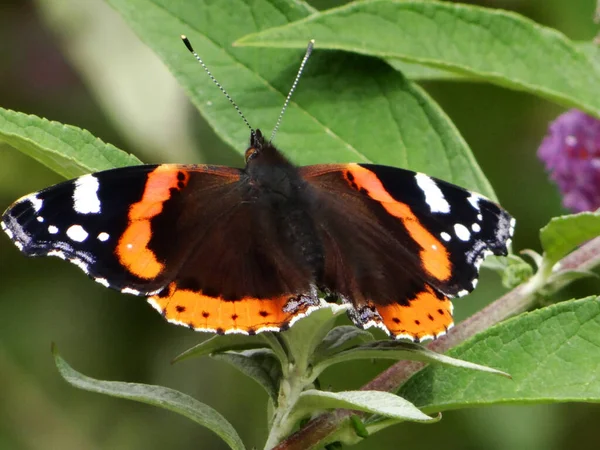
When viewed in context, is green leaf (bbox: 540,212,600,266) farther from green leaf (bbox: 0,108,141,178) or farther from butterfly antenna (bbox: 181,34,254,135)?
green leaf (bbox: 0,108,141,178)

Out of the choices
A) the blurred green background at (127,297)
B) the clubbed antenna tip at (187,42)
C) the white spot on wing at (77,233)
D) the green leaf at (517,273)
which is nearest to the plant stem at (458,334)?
the green leaf at (517,273)

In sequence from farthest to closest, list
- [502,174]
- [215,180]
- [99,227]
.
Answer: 1. [502,174]
2. [215,180]
3. [99,227]

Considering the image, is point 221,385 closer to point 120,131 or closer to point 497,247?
point 120,131

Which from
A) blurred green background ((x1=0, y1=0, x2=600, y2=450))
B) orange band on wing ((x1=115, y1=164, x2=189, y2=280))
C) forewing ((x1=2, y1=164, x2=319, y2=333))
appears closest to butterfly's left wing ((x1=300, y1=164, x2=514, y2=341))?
forewing ((x1=2, y1=164, x2=319, y2=333))

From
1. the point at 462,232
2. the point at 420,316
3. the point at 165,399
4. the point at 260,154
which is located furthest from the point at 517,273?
the point at 165,399

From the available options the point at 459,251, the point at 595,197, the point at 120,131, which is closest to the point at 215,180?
the point at 459,251

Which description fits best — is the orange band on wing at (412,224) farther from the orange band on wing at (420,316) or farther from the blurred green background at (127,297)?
the blurred green background at (127,297)
